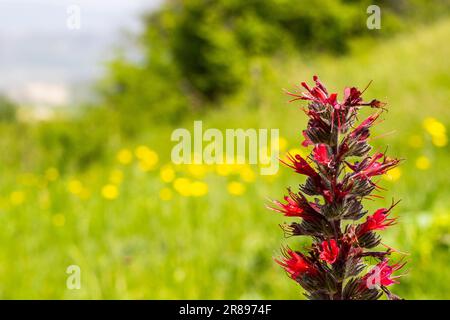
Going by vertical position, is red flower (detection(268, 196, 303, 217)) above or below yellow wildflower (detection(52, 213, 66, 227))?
below

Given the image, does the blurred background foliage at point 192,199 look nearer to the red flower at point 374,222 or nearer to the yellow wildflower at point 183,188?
the yellow wildflower at point 183,188

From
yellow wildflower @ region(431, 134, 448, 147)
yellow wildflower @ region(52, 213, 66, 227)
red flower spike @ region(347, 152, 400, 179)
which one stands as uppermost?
yellow wildflower @ region(431, 134, 448, 147)

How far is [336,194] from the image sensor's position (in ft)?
2.62

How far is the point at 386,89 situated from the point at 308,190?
9639mm

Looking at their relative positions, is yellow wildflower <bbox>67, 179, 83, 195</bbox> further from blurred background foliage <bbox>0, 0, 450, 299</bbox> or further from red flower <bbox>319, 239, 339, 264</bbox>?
red flower <bbox>319, 239, 339, 264</bbox>

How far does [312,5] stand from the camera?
18141 mm

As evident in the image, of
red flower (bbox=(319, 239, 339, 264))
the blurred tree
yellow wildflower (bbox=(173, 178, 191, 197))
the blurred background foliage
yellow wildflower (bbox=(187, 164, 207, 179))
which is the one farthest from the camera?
the blurred tree

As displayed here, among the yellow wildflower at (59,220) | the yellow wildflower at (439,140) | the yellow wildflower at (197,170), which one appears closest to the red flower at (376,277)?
the yellow wildflower at (439,140)

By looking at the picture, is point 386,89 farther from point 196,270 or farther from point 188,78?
point 188,78

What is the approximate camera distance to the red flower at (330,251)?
77 centimetres

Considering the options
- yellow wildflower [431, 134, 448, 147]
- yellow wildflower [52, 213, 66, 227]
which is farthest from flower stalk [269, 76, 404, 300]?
yellow wildflower [52, 213, 66, 227]

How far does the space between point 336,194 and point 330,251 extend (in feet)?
0.27

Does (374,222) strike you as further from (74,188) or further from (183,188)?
(74,188)

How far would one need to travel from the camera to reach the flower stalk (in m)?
0.79
